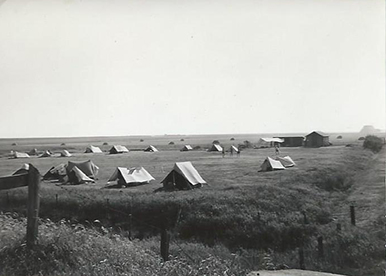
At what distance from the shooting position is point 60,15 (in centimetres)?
331

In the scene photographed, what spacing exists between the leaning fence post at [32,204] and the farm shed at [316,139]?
272cm

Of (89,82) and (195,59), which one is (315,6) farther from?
(89,82)

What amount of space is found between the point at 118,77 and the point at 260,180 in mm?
1943

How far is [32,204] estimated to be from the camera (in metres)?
2.47

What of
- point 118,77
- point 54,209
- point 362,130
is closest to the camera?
point 54,209

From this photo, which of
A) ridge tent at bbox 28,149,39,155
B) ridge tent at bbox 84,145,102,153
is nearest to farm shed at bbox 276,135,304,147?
ridge tent at bbox 84,145,102,153

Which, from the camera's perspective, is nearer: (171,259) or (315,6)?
(171,259)

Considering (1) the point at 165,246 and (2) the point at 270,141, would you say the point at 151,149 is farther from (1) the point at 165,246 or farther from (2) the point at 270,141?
(2) the point at 270,141

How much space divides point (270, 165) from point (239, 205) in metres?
0.64

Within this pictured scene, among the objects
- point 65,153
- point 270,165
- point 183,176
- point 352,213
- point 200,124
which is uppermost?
point 200,124

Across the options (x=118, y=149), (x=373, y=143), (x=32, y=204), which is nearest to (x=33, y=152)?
(x=118, y=149)

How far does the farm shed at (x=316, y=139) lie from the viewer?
3890 millimetres

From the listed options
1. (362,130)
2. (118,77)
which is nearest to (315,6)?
(362,130)

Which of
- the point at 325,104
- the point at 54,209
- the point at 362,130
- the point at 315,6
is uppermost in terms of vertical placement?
the point at 315,6
